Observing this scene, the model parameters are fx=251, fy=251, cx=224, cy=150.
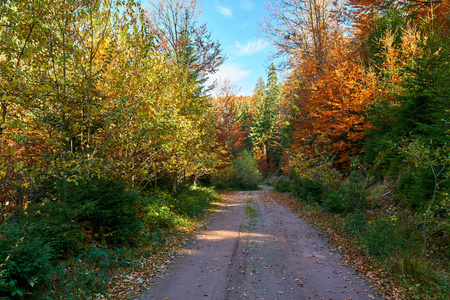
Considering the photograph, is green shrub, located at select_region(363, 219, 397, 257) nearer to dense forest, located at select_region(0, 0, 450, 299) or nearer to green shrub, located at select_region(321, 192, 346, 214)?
dense forest, located at select_region(0, 0, 450, 299)

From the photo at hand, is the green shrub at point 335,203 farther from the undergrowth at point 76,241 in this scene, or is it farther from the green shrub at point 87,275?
the green shrub at point 87,275

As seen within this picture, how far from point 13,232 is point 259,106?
49467 millimetres

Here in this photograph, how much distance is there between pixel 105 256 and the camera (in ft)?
20.7

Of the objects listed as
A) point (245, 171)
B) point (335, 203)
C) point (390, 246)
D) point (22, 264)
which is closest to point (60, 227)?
point (22, 264)

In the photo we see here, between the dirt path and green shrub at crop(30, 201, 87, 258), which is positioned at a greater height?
green shrub at crop(30, 201, 87, 258)

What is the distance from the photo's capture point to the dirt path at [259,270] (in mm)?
5145

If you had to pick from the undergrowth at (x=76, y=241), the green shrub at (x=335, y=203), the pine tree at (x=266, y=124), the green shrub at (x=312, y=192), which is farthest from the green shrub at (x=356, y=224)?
the pine tree at (x=266, y=124)

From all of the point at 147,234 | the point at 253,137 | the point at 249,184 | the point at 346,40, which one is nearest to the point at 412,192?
the point at 147,234

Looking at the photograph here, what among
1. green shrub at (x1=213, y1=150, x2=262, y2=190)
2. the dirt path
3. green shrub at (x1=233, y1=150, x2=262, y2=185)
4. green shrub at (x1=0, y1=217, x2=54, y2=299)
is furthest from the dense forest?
green shrub at (x1=233, y1=150, x2=262, y2=185)

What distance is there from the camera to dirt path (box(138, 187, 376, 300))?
16.9 feet

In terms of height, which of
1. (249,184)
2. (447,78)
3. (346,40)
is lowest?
(249,184)

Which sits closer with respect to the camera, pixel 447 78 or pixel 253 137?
pixel 447 78

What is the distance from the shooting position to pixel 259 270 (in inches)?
247

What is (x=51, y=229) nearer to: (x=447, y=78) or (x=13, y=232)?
(x=13, y=232)
